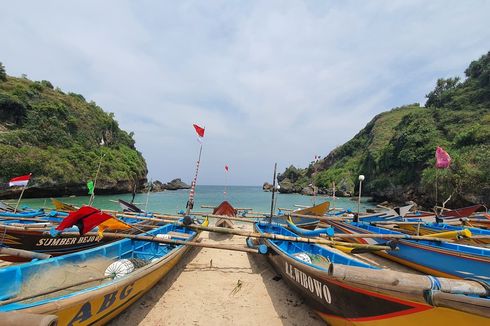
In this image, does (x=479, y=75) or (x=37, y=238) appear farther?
(x=479, y=75)

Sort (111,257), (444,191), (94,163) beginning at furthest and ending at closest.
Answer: (94,163) < (444,191) < (111,257)

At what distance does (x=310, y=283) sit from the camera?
15.4 feet

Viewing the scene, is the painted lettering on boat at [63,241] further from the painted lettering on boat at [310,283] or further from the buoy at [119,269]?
the painted lettering on boat at [310,283]

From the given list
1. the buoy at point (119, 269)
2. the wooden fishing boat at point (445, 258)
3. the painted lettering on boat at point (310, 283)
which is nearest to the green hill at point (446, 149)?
the wooden fishing boat at point (445, 258)

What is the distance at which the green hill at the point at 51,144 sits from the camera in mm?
35469

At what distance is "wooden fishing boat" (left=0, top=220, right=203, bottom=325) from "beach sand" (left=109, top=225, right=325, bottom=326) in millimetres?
587

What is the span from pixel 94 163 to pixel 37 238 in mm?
44898

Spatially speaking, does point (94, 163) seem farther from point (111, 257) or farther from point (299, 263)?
point (299, 263)

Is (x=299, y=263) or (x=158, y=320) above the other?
(x=299, y=263)

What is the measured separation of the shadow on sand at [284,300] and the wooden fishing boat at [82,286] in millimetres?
2744

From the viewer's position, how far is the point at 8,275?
3.80 meters

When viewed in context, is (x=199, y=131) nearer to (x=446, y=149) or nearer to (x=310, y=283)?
(x=310, y=283)

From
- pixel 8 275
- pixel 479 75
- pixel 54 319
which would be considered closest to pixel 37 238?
pixel 8 275

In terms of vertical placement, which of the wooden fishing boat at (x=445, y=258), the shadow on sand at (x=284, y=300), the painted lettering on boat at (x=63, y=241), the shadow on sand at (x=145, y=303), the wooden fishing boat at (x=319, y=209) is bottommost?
the shadow on sand at (x=145, y=303)
